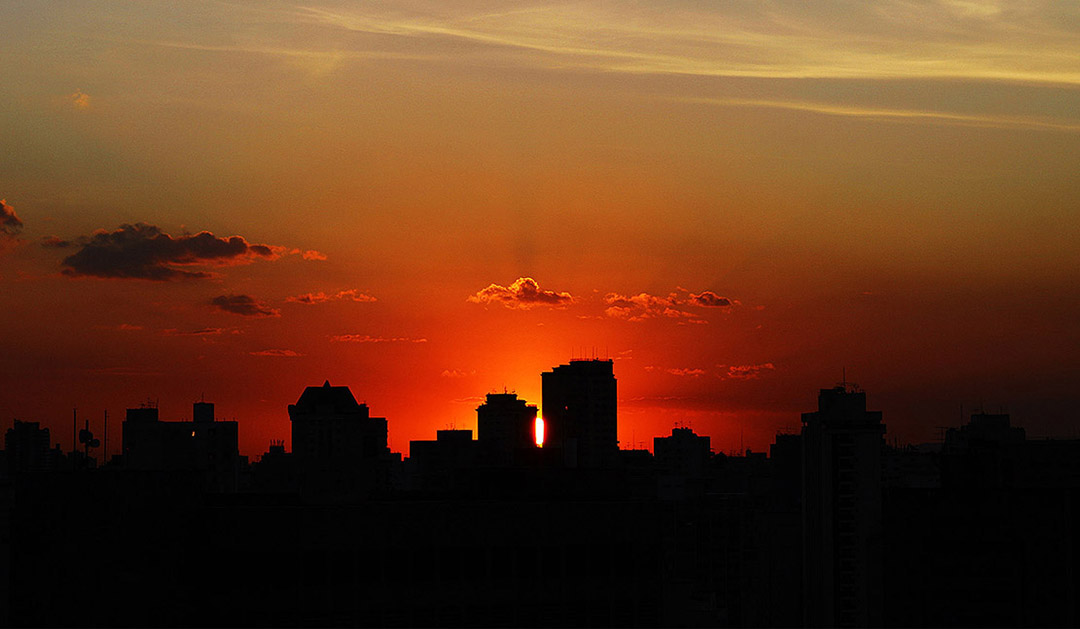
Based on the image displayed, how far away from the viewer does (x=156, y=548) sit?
9031 cm

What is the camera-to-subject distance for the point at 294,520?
10025 cm

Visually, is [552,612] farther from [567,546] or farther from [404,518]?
[404,518]

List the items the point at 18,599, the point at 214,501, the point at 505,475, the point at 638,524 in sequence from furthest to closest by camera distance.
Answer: the point at 505,475, the point at 214,501, the point at 638,524, the point at 18,599

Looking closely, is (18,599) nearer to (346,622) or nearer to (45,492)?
(45,492)

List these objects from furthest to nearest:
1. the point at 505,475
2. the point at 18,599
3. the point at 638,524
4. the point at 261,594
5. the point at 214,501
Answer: the point at 505,475 < the point at 214,501 < the point at 638,524 < the point at 261,594 < the point at 18,599

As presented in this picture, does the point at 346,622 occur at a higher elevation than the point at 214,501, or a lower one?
lower

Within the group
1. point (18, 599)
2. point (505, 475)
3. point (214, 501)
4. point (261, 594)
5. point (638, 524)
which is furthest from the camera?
point (505, 475)

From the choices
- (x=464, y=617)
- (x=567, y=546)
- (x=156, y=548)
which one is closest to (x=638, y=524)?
(x=567, y=546)

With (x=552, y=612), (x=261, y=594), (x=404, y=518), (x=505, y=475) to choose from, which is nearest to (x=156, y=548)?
(x=261, y=594)

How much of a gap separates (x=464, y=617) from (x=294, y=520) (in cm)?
1456

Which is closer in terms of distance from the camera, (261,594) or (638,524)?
(261,594)

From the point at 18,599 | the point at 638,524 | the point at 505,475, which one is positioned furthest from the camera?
the point at 505,475

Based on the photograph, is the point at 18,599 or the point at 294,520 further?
the point at 294,520

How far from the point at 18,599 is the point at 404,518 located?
90.3 ft
